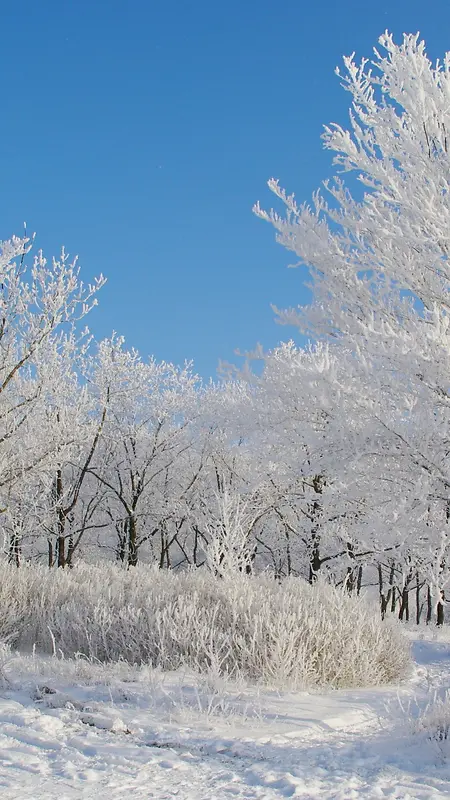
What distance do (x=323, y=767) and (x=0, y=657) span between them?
3.22 metres

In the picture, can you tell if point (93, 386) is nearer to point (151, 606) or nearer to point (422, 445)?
point (151, 606)

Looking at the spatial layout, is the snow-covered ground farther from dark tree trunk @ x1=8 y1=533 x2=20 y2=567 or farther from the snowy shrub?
dark tree trunk @ x1=8 y1=533 x2=20 y2=567

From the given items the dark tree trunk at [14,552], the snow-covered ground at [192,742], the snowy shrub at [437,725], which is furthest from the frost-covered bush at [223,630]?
the dark tree trunk at [14,552]

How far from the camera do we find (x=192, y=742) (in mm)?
3877

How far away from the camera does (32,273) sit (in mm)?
11102

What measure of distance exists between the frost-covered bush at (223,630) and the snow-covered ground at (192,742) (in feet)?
1.29

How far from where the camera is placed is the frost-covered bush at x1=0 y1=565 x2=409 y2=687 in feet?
18.5

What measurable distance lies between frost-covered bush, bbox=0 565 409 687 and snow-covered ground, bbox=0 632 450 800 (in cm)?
39

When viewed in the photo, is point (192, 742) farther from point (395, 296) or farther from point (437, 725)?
point (395, 296)

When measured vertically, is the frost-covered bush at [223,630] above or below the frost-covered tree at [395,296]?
below

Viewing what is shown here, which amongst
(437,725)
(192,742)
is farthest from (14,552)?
(437,725)

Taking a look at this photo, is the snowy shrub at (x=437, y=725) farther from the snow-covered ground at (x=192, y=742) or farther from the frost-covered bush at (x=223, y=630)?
the frost-covered bush at (x=223, y=630)

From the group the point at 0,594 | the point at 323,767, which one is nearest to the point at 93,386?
the point at 0,594

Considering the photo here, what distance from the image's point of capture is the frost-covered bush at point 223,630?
564cm
